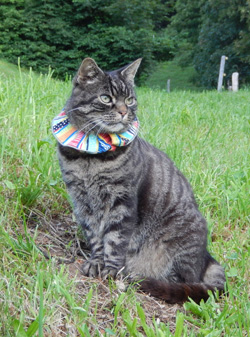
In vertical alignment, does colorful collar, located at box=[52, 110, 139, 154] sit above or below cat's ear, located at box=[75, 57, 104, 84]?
below

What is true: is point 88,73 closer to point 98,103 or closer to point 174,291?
point 98,103

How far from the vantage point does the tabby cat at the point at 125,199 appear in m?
2.38

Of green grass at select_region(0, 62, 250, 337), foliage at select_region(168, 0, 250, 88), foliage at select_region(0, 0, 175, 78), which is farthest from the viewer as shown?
foliage at select_region(168, 0, 250, 88)

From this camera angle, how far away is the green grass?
1.86 meters

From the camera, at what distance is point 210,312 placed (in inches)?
87.7

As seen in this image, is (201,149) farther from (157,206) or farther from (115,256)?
(115,256)

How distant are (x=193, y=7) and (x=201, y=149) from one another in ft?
74.9

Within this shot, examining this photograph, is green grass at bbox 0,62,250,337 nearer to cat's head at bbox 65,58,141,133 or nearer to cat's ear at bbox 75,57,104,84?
cat's head at bbox 65,58,141,133

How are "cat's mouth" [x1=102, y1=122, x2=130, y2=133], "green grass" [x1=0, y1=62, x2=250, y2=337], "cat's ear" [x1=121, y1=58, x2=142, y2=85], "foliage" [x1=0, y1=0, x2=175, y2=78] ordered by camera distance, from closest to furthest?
"green grass" [x1=0, y1=62, x2=250, y2=337] → "cat's mouth" [x1=102, y1=122, x2=130, y2=133] → "cat's ear" [x1=121, y1=58, x2=142, y2=85] → "foliage" [x1=0, y1=0, x2=175, y2=78]

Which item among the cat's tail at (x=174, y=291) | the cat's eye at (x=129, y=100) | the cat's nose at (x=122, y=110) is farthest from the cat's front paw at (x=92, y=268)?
the cat's eye at (x=129, y=100)

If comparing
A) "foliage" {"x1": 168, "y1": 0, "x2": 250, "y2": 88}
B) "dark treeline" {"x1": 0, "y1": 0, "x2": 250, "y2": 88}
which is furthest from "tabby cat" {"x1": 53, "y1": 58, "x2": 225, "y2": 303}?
"foliage" {"x1": 168, "y1": 0, "x2": 250, "y2": 88}

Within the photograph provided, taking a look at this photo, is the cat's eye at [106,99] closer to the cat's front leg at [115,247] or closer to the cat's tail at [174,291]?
the cat's front leg at [115,247]

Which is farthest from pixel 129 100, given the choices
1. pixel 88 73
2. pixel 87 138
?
pixel 87 138

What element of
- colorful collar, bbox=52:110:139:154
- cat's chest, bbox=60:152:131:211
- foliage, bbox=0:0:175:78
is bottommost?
cat's chest, bbox=60:152:131:211
